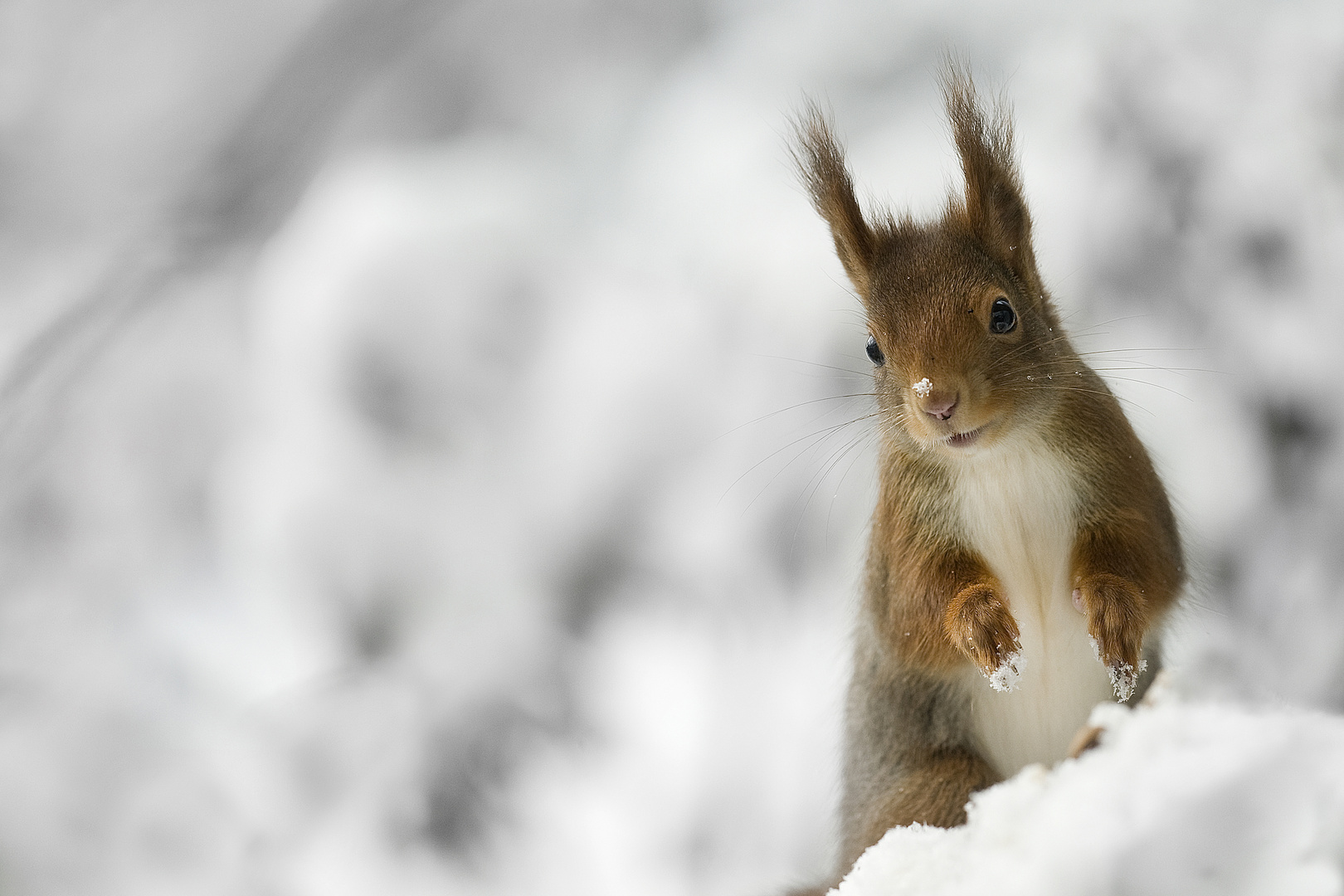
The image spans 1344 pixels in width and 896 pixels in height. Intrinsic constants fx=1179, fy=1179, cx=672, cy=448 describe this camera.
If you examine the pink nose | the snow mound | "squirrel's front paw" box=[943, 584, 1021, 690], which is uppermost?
the pink nose

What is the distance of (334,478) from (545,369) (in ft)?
0.95

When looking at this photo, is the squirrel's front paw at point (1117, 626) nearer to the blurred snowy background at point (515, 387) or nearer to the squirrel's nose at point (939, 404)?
the squirrel's nose at point (939, 404)

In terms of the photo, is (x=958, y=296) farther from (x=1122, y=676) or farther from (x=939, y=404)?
(x=1122, y=676)

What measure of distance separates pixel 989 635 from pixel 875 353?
23cm

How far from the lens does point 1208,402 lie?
1.25 meters

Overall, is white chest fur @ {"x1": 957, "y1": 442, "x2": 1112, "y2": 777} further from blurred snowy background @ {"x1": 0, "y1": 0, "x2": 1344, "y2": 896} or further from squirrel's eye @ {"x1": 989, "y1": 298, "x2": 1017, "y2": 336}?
blurred snowy background @ {"x1": 0, "y1": 0, "x2": 1344, "y2": 896}

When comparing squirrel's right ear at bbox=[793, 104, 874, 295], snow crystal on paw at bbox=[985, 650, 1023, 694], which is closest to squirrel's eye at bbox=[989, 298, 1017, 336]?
squirrel's right ear at bbox=[793, 104, 874, 295]

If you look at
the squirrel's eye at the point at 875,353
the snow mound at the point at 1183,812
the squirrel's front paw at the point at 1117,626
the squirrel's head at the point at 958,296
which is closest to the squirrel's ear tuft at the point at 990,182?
the squirrel's head at the point at 958,296

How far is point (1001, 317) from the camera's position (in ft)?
2.78

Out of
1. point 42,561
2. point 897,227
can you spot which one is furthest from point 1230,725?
point 42,561

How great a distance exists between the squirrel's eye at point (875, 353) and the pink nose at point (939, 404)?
0.09 meters

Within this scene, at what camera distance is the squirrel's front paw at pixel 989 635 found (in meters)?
0.78

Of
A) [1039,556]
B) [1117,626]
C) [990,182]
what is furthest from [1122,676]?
[990,182]

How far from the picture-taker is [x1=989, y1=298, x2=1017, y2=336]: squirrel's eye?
84 cm
